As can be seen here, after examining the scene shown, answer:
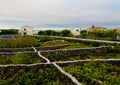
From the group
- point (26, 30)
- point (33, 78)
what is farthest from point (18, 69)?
point (26, 30)

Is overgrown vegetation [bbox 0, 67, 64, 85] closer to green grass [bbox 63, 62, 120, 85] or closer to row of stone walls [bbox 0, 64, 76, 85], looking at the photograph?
row of stone walls [bbox 0, 64, 76, 85]

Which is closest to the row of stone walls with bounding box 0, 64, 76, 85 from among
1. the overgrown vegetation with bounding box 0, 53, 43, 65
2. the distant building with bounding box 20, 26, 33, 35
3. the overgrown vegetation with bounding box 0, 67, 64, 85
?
the overgrown vegetation with bounding box 0, 67, 64, 85

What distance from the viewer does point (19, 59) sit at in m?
17.5

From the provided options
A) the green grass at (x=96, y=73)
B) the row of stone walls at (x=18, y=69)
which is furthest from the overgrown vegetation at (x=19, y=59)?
the green grass at (x=96, y=73)

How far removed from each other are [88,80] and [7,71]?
4.61 metres

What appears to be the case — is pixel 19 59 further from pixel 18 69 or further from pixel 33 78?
pixel 33 78

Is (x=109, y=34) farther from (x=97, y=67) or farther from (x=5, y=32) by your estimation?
(x=97, y=67)

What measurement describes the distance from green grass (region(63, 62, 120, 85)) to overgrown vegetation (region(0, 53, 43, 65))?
13.0 feet

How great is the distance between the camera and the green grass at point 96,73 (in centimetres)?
1027

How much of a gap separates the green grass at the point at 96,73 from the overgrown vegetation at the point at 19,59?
3.97 m

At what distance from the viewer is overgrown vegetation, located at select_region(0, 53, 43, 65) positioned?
17.3m

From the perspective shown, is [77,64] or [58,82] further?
[77,64]

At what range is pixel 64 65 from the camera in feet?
45.8

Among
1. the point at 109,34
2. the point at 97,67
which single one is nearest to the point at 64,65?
the point at 97,67
